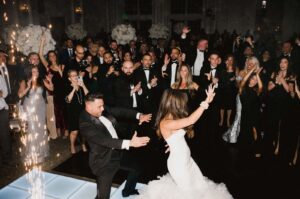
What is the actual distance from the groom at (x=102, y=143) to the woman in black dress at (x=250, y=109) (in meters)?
2.57

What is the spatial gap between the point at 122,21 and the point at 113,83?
37.6 feet

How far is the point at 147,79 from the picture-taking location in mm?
6398

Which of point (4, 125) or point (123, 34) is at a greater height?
point (123, 34)

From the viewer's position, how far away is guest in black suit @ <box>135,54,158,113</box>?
6.10 meters

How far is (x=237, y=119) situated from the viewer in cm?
561

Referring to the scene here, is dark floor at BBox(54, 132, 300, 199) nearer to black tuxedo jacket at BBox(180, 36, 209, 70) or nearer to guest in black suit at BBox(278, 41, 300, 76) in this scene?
black tuxedo jacket at BBox(180, 36, 209, 70)

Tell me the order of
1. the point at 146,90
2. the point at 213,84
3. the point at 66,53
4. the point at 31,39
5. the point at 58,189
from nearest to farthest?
1. the point at 58,189
2. the point at 146,90
3. the point at 213,84
4. the point at 31,39
5. the point at 66,53

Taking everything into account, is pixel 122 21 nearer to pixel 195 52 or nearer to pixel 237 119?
pixel 195 52

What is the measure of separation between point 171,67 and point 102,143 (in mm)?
3980

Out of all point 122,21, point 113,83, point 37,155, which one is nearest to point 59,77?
point 113,83

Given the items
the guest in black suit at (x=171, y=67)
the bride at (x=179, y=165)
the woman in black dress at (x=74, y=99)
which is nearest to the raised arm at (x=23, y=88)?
the woman in black dress at (x=74, y=99)

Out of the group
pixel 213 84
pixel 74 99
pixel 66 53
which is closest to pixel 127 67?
pixel 74 99

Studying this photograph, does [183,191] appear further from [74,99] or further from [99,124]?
[74,99]

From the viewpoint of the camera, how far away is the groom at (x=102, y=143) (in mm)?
3145
